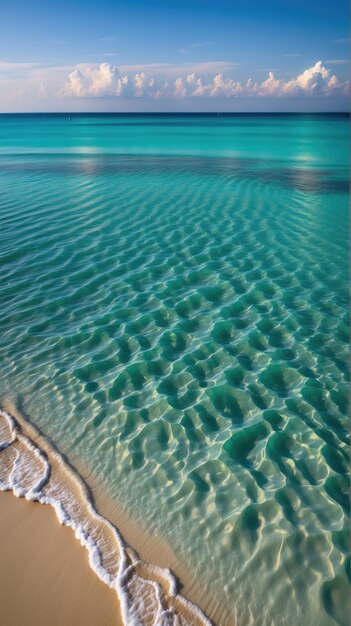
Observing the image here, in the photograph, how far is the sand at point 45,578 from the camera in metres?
5.19

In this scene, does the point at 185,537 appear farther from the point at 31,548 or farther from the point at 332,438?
the point at 332,438

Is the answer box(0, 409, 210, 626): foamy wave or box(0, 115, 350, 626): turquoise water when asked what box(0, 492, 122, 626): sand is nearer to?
box(0, 409, 210, 626): foamy wave

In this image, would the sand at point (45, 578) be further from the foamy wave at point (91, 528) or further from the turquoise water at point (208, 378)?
the turquoise water at point (208, 378)

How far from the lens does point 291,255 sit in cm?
1541

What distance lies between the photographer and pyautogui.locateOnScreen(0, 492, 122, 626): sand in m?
5.19

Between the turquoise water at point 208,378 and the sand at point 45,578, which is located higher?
the turquoise water at point 208,378

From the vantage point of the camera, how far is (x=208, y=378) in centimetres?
891

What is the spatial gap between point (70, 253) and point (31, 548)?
11.3m

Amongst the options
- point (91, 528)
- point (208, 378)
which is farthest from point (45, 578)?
point (208, 378)

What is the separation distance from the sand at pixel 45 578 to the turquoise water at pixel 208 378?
0.97 metres

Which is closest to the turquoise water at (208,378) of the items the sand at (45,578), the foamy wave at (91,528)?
the foamy wave at (91,528)

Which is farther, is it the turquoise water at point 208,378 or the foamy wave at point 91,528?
the turquoise water at point 208,378

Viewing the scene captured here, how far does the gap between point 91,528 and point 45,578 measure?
0.82 meters

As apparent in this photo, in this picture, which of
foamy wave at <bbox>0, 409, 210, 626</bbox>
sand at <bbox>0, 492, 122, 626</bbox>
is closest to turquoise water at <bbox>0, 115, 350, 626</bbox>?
foamy wave at <bbox>0, 409, 210, 626</bbox>
